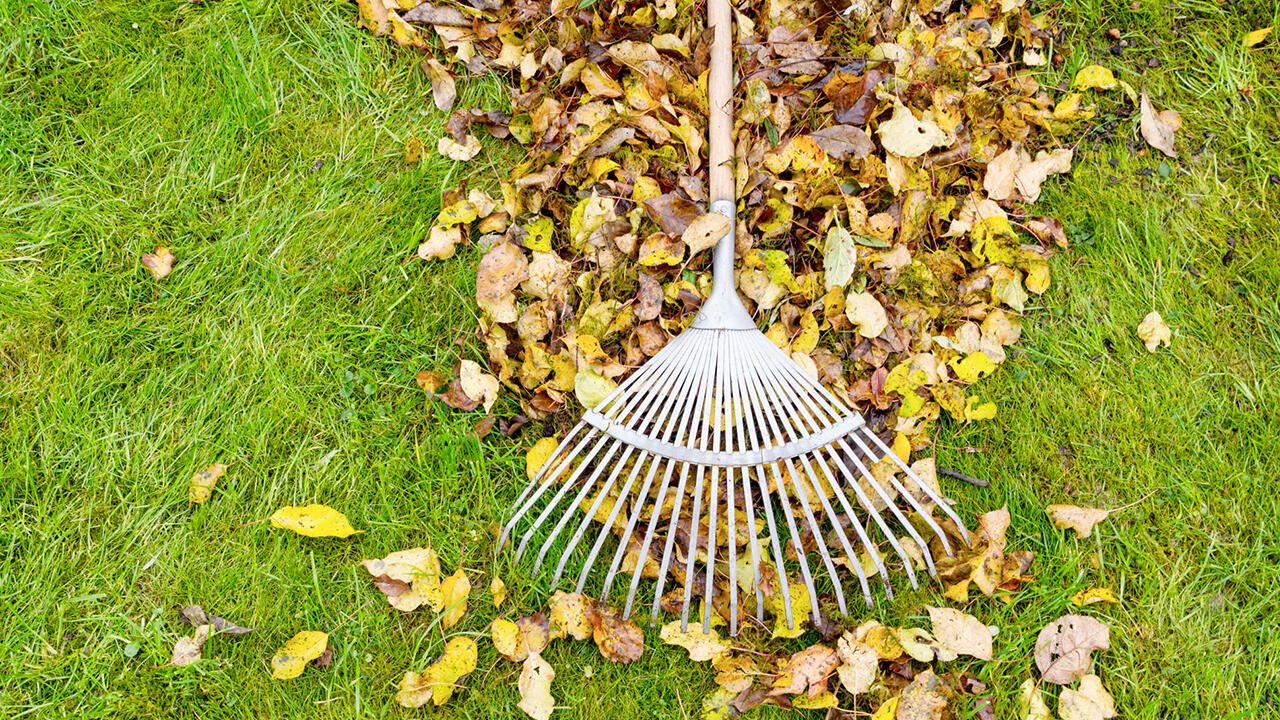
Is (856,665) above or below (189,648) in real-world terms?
below

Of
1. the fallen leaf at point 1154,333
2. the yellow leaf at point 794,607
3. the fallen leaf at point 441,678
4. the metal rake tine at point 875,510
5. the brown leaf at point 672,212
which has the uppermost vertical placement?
the brown leaf at point 672,212

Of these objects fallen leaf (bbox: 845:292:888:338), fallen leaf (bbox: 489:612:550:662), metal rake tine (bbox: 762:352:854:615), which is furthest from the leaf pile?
fallen leaf (bbox: 489:612:550:662)

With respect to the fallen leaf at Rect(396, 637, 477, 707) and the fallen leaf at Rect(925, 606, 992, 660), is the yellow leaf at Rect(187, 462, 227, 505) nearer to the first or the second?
the fallen leaf at Rect(396, 637, 477, 707)

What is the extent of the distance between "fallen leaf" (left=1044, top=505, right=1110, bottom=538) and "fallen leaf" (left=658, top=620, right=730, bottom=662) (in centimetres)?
85

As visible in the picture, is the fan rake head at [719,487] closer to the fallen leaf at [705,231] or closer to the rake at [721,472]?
the rake at [721,472]

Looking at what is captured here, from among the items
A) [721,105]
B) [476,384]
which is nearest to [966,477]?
[721,105]

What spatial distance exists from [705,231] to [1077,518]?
111 centimetres

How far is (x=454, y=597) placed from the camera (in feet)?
6.09

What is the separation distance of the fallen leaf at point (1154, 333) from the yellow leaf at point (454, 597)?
1765 mm

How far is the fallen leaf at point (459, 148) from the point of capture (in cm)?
206

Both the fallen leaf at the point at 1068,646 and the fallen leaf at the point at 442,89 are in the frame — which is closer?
the fallen leaf at the point at 1068,646

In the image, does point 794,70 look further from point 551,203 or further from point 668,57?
point 551,203

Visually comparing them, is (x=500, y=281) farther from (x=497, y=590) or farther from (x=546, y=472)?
(x=497, y=590)

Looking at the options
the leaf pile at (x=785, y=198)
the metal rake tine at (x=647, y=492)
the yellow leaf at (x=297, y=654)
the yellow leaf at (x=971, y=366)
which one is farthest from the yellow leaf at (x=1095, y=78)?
the yellow leaf at (x=297, y=654)
